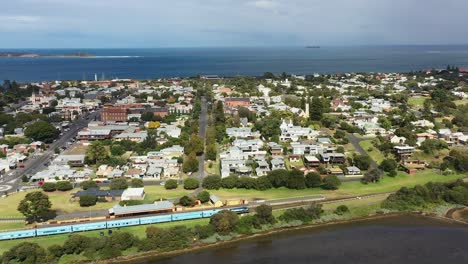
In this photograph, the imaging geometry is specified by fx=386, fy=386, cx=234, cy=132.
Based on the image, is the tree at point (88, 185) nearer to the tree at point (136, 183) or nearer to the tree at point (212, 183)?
the tree at point (136, 183)

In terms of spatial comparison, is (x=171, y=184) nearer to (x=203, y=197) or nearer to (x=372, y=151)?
(x=203, y=197)

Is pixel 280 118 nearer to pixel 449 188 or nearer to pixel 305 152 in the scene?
pixel 305 152

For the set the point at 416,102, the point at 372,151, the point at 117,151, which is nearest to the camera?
the point at 117,151

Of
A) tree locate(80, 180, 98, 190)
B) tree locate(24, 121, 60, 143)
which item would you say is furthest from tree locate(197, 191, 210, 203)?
tree locate(24, 121, 60, 143)

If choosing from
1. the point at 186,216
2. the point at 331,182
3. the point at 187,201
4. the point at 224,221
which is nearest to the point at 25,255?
the point at 186,216

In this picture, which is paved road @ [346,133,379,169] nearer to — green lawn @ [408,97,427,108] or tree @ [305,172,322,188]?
tree @ [305,172,322,188]
